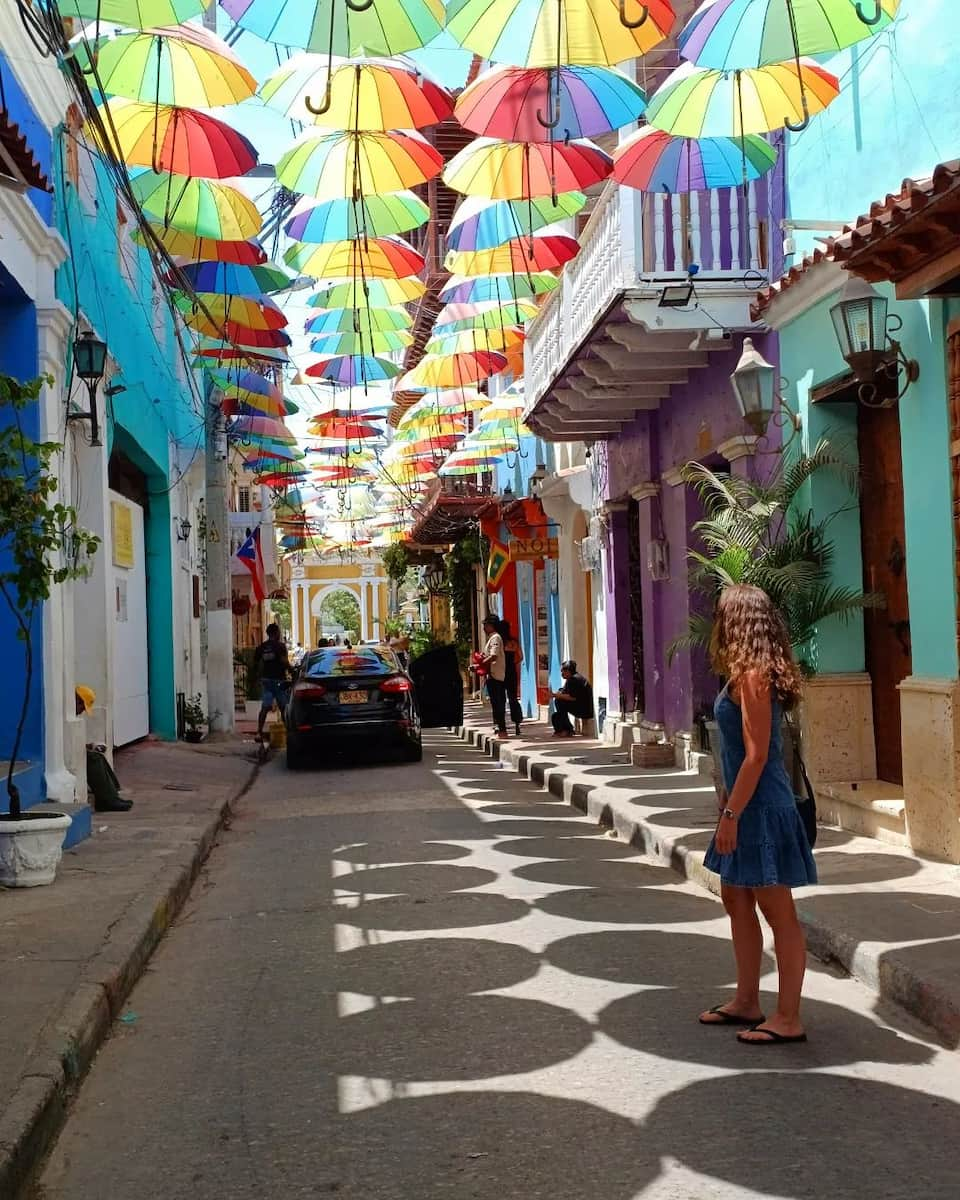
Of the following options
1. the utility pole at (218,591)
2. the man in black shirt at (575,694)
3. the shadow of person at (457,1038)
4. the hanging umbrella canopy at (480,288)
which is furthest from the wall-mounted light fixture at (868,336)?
the utility pole at (218,591)

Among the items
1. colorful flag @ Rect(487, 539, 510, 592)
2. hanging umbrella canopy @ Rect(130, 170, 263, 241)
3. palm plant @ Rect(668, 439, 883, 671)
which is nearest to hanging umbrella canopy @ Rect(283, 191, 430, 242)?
hanging umbrella canopy @ Rect(130, 170, 263, 241)

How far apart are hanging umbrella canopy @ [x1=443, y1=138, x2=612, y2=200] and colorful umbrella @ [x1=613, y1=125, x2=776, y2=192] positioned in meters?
0.26

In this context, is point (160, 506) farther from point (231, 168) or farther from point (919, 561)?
point (919, 561)

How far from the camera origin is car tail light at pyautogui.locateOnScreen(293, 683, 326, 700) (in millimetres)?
17016

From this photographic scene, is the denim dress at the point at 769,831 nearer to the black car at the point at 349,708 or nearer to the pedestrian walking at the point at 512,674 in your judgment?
the black car at the point at 349,708

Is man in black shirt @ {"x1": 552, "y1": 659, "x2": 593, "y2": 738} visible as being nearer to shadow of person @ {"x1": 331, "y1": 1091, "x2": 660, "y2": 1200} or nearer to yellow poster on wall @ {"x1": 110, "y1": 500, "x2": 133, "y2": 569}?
yellow poster on wall @ {"x1": 110, "y1": 500, "x2": 133, "y2": 569}

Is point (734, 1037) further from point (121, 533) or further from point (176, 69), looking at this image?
point (121, 533)

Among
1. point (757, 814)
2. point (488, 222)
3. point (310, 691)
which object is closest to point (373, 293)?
point (488, 222)

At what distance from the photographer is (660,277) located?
11.6 metres

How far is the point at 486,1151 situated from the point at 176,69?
7650mm

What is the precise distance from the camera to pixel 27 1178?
12.7ft

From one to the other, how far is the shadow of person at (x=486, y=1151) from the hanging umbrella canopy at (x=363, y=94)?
23.7 ft

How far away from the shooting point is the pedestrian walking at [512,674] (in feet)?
67.6

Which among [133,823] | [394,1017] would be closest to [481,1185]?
[394,1017]
